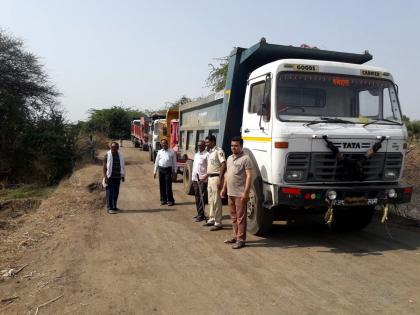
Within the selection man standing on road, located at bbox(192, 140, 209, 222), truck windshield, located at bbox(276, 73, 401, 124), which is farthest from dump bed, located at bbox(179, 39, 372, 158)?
truck windshield, located at bbox(276, 73, 401, 124)

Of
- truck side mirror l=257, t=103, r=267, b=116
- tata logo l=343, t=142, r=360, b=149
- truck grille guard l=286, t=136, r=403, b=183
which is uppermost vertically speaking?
truck side mirror l=257, t=103, r=267, b=116

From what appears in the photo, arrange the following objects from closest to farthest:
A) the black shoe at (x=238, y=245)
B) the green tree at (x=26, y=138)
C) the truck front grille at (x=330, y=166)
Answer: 1. the truck front grille at (x=330, y=166)
2. the black shoe at (x=238, y=245)
3. the green tree at (x=26, y=138)

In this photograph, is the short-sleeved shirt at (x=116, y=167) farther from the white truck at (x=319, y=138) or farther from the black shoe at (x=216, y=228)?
the white truck at (x=319, y=138)

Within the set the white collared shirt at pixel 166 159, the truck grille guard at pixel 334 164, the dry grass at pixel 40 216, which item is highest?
the truck grille guard at pixel 334 164

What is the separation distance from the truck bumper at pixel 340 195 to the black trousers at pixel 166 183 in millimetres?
4668

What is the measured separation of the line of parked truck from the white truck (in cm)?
1

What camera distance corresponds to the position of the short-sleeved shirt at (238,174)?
6688 mm

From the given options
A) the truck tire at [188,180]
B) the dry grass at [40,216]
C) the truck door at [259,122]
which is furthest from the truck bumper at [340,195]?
the truck tire at [188,180]

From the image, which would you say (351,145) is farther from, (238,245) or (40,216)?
(40,216)

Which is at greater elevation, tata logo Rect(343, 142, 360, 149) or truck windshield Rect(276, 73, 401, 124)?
truck windshield Rect(276, 73, 401, 124)

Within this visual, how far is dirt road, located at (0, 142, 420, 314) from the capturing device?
4598 mm

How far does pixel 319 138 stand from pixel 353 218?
7.66 feet

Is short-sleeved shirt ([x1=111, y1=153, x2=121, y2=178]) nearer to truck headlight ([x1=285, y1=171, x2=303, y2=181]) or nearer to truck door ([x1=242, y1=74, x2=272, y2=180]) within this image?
truck door ([x1=242, y1=74, x2=272, y2=180])

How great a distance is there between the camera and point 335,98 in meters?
7.00
